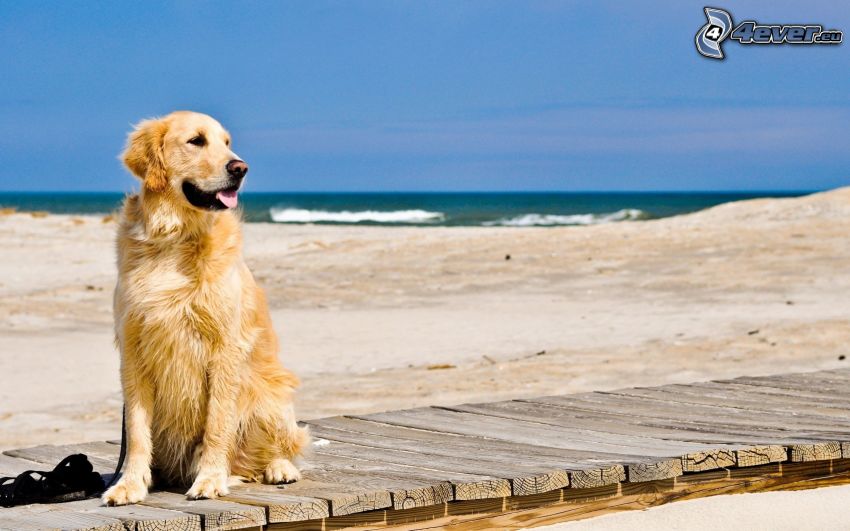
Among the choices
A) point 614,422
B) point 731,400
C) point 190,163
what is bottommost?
point 614,422

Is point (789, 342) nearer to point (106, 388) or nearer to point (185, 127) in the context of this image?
point (106, 388)

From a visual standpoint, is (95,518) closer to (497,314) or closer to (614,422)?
(614,422)

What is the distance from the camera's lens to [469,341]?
12.2 m

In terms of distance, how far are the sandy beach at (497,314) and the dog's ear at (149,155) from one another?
12.1 ft

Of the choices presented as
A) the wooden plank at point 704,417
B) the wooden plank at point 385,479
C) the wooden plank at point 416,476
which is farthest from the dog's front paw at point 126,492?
the wooden plank at point 704,417

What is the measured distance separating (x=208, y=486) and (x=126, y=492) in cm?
32

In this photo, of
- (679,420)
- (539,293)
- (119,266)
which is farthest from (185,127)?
(539,293)

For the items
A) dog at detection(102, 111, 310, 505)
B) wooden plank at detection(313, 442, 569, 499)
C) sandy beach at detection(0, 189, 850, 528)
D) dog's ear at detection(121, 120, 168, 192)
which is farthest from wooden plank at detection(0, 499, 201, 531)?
sandy beach at detection(0, 189, 850, 528)

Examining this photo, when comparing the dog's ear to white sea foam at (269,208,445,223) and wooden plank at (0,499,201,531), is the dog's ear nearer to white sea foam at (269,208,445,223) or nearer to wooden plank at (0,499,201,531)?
wooden plank at (0,499,201,531)

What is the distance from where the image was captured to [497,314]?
550 inches

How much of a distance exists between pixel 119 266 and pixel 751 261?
1315cm

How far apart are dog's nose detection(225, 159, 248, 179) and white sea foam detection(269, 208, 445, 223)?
2118 inches

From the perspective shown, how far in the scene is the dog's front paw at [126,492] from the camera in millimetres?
4473

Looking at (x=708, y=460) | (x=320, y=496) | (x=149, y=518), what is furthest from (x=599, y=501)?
(x=149, y=518)
